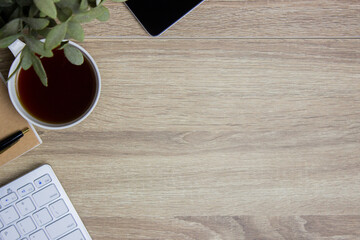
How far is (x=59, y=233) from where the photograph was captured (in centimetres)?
61

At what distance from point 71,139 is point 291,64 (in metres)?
0.39

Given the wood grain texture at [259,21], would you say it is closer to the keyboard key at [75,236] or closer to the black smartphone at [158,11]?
the black smartphone at [158,11]

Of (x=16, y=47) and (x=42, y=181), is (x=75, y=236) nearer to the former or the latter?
(x=42, y=181)

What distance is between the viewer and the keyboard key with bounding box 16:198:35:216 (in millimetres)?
602

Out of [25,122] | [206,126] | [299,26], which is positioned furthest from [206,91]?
[25,122]

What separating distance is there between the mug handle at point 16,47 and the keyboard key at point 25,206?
24 cm

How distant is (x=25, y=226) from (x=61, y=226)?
57 millimetres

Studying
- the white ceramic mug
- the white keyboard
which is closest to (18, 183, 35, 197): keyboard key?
the white keyboard

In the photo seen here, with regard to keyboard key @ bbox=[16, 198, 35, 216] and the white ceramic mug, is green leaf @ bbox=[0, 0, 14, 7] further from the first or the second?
keyboard key @ bbox=[16, 198, 35, 216]

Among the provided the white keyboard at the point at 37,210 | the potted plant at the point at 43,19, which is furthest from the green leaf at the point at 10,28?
the white keyboard at the point at 37,210

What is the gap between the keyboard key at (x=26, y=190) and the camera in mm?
603

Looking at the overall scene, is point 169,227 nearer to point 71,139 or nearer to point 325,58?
point 71,139

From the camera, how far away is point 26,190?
60 centimetres

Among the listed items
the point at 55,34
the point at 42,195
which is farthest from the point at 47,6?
the point at 42,195
